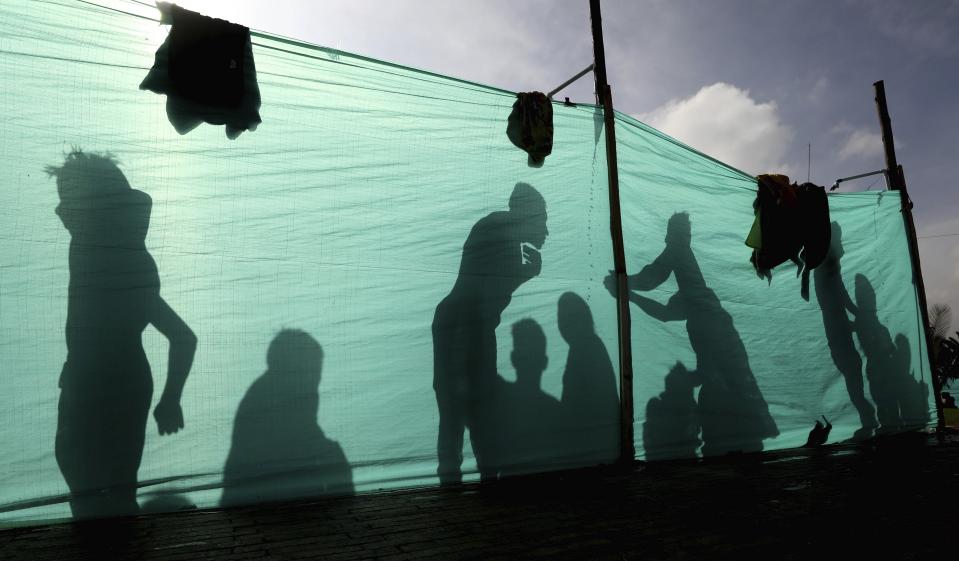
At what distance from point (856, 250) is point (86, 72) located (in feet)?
23.0

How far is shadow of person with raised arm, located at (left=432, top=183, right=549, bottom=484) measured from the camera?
3.67 meters

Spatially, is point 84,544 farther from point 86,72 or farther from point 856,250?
point 856,250

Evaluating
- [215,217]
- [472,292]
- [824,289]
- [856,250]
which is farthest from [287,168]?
[856,250]

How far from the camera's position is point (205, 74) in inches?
127

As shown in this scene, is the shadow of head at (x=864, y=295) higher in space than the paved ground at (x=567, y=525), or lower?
higher

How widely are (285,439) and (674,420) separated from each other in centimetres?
303

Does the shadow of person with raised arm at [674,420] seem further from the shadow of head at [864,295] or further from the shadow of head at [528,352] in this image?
the shadow of head at [864,295]

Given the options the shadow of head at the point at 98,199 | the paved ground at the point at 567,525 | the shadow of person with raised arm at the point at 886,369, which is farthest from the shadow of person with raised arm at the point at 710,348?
the shadow of head at the point at 98,199

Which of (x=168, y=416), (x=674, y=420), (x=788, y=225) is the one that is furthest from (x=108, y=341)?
(x=788, y=225)

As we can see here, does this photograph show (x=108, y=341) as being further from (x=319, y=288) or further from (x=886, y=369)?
(x=886, y=369)

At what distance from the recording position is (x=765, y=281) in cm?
548

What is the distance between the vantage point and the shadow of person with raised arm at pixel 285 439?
3.04m

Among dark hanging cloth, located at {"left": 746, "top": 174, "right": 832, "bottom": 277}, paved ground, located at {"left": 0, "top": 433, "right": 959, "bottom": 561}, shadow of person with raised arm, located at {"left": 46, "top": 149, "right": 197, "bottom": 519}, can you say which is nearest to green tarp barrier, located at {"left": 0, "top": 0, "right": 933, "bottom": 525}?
shadow of person with raised arm, located at {"left": 46, "top": 149, "right": 197, "bottom": 519}

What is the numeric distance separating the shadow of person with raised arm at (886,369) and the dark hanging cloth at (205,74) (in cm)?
618
